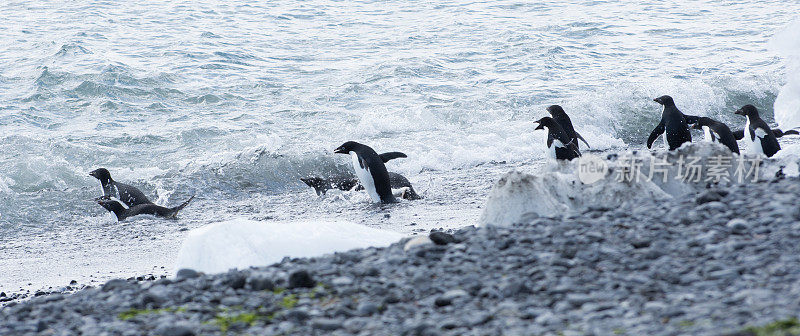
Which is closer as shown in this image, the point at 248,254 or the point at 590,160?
the point at 248,254

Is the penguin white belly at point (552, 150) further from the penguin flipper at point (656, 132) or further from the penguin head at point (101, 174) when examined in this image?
the penguin head at point (101, 174)

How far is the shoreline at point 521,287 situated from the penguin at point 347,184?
4131 millimetres

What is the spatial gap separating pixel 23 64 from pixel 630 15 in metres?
14.5

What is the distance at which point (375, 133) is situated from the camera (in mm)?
12781

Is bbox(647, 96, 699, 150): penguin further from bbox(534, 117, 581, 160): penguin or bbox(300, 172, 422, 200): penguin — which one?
bbox(300, 172, 422, 200): penguin

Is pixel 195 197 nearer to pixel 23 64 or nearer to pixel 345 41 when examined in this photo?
pixel 23 64


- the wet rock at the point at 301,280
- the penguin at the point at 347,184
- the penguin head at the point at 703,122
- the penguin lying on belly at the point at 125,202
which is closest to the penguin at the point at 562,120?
the penguin head at the point at 703,122

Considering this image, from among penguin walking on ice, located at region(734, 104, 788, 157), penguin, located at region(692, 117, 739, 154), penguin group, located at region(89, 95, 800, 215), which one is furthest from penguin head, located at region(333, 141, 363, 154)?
penguin walking on ice, located at region(734, 104, 788, 157)

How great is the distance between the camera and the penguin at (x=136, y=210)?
8523mm

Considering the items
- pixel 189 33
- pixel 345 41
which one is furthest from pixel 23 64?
→ pixel 345 41

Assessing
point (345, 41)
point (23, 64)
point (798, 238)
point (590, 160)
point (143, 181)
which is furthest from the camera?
point (345, 41)

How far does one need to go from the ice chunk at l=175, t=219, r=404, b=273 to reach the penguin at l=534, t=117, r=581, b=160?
4.36 meters

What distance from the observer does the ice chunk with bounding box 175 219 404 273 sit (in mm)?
5016

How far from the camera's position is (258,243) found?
5.14 meters
